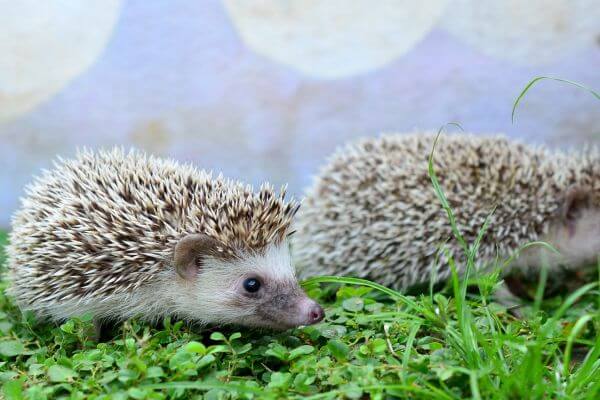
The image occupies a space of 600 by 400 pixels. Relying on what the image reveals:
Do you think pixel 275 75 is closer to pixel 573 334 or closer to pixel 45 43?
pixel 45 43

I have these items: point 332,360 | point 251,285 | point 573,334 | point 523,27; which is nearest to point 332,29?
point 523,27

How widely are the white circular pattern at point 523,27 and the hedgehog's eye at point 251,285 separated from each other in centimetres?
273

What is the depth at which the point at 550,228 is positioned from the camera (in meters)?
3.47

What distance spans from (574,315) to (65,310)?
7.61 feet

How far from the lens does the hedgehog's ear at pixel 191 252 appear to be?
2.37 metres

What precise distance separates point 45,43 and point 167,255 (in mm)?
2818

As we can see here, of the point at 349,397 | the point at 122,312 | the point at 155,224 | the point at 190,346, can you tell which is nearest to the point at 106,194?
the point at 155,224

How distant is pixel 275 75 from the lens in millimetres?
4613

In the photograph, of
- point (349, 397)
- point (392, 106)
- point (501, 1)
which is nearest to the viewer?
point (349, 397)

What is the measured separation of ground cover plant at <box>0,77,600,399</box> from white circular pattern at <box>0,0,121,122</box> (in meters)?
2.47

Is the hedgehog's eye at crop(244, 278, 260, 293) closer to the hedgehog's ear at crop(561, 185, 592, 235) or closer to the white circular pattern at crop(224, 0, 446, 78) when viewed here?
the hedgehog's ear at crop(561, 185, 592, 235)

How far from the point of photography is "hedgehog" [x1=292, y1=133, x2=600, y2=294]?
331 cm

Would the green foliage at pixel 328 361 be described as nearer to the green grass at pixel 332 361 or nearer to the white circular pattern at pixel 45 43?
the green grass at pixel 332 361

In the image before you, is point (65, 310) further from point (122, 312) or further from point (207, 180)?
point (207, 180)
